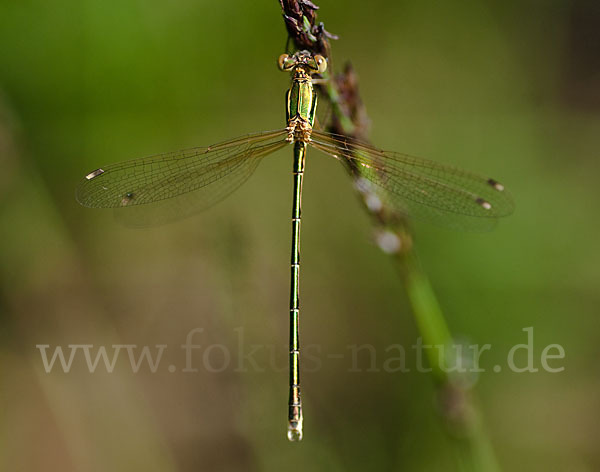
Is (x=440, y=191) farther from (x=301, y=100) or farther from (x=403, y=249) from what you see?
(x=301, y=100)

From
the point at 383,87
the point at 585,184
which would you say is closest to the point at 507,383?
the point at 585,184

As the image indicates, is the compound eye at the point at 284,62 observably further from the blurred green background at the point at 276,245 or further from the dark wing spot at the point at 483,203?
the dark wing spot at the point at 483,203

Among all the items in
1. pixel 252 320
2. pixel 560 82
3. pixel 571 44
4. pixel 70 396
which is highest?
pixel 571 44

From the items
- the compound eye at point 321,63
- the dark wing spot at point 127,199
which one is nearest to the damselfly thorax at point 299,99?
the compound eye at point 321,63

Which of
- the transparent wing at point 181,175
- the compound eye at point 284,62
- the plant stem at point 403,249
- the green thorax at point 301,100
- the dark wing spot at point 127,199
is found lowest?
the plant stem at point 403,249

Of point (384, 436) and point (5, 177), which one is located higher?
point (5, 177)

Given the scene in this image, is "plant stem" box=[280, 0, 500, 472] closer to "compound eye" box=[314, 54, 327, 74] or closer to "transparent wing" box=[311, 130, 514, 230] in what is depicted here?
"compound eye" box=[314, 54, 327, 74]

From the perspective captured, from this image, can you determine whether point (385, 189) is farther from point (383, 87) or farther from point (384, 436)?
point (383, 87)
